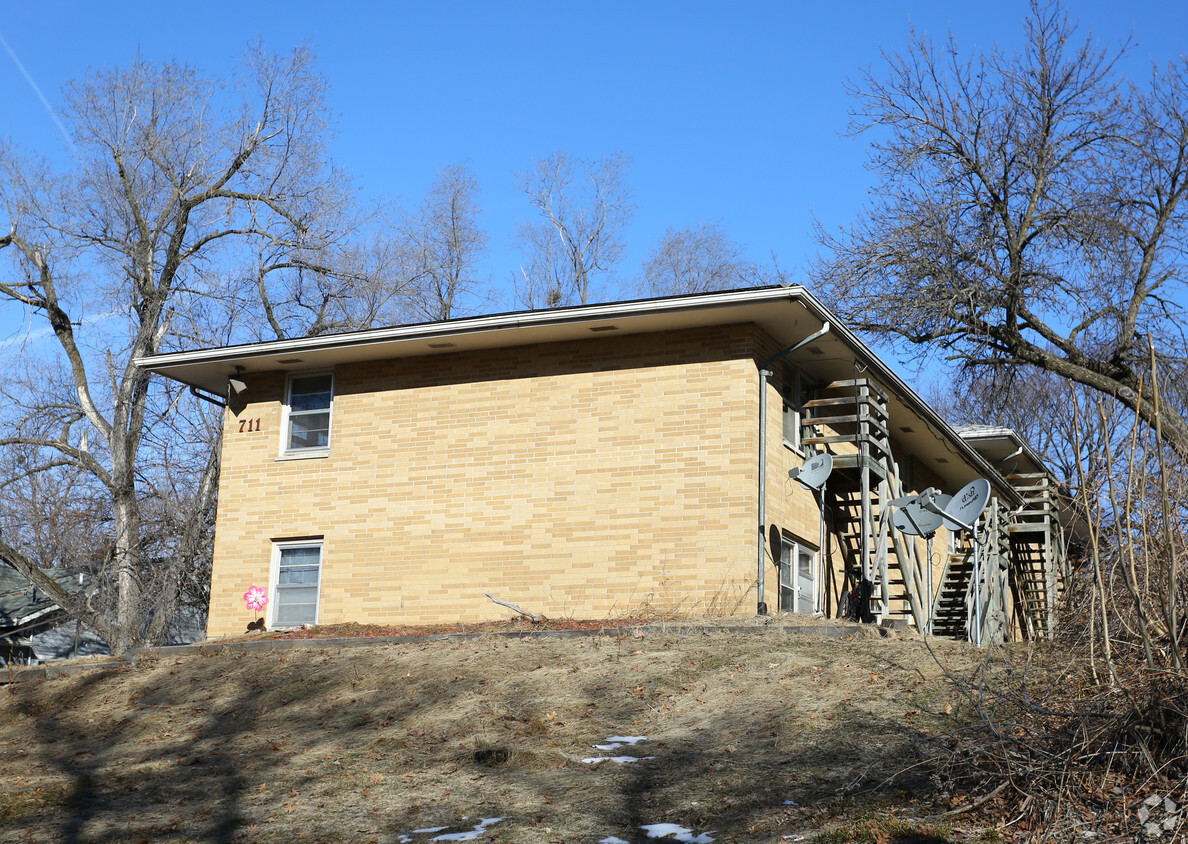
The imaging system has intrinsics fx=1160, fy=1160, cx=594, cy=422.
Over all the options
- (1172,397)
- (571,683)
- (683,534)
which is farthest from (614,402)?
(1172,397)

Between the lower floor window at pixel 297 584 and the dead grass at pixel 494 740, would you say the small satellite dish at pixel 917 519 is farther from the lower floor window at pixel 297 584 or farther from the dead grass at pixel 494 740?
the lower floor window at pixel 297 584

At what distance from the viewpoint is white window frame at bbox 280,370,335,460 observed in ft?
63.2

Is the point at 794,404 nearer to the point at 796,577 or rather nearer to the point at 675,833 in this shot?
the point at 796,577

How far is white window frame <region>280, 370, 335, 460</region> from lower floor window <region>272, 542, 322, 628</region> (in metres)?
1.48

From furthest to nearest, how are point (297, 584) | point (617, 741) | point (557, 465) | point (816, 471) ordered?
point (297, 584), point (557, 465), point (816, 471), point (617, 741)

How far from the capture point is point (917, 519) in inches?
629

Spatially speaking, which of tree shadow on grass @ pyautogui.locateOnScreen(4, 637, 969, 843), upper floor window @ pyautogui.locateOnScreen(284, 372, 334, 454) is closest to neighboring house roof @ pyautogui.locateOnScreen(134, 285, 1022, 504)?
upper floor window @ pyautogui.locateOnScreen(284, 372, 334, 454)

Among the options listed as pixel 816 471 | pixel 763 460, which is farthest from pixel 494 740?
pixel 816 471

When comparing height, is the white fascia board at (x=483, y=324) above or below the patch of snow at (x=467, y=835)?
above

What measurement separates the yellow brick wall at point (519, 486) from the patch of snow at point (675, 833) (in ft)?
26.1

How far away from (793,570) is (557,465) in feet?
13.0

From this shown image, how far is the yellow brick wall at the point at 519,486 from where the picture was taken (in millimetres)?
16609

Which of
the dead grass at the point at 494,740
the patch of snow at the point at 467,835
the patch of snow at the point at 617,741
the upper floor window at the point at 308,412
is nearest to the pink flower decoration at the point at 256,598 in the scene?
the upper floor window at the point at 308,412

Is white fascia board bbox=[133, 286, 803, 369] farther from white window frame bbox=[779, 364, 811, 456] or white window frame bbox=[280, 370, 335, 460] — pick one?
white window frame bbox=[779, 364, 811, 456]
